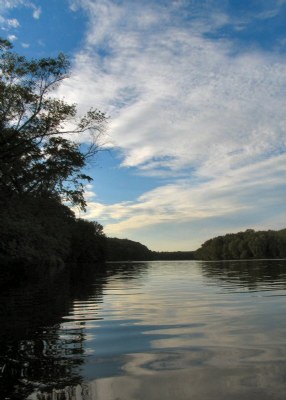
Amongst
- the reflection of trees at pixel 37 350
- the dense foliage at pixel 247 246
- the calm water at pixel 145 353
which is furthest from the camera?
the dense foliage at pixel 247 246

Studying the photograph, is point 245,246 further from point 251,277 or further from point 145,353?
point 145,353

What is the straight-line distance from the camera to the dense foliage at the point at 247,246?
438 feet

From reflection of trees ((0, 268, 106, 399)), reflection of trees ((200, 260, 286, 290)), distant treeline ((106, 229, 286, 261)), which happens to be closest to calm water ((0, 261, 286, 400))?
reflection of trees ((0, 268, 106, 399))

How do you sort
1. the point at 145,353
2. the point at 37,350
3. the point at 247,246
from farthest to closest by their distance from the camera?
the point at 247,246
the point at 37,350
the point at 145,353

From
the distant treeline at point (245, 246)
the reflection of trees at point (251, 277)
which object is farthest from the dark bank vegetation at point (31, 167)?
the distant treeline at point (245, 246)

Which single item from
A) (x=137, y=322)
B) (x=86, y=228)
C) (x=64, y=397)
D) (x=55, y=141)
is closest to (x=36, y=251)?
(x=55, y=141)

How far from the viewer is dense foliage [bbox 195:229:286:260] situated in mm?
133575

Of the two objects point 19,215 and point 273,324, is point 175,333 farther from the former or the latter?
point 19,215

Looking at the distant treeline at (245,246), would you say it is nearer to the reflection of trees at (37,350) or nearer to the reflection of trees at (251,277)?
the reflection of trees at (251,277)

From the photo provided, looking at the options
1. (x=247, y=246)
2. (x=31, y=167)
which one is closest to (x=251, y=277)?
(x=31, y=167)

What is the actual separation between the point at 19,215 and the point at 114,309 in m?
17.5

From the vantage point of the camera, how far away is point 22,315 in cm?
1209

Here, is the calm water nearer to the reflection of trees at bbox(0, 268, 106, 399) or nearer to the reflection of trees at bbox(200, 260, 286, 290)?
the reflection of trees at bbox(0, 268, 106, 399)

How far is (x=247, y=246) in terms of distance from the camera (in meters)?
139
